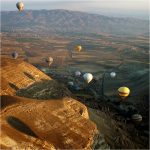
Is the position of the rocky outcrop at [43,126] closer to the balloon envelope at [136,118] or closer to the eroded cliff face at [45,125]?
the eroded cliff face at [45,125]

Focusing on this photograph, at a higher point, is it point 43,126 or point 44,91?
point 43,126

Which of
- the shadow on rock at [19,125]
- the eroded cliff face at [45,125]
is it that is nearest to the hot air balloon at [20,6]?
the eroded cliff face at [45,125]

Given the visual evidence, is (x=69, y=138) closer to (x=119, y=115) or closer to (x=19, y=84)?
(x=19, y=84)

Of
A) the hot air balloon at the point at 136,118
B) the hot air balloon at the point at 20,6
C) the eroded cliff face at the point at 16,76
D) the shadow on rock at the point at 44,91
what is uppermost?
the hot air balloon at the point at 20,6

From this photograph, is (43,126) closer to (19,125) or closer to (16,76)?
(19,125)

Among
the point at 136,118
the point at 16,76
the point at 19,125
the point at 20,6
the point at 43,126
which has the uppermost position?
the point at 20,6

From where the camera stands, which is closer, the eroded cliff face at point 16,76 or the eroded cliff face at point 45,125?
the eroded cliff face at point 45,125

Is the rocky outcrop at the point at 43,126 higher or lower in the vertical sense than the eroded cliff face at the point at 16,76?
lower

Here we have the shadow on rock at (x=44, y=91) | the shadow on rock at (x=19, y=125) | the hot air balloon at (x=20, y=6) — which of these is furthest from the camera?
the hot air balloon at (x=20, y=6)

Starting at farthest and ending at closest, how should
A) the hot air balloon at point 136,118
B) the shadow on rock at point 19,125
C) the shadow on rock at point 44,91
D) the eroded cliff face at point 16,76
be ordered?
the hot air balloon at point 136,118
the shadow on rock at point 44,91
the eroded cliff face at point 16,76
the shadow on rock at point 19,125

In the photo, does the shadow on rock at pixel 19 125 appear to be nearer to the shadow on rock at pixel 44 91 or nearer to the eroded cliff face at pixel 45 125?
the eroded cliff face at pixel 45 125

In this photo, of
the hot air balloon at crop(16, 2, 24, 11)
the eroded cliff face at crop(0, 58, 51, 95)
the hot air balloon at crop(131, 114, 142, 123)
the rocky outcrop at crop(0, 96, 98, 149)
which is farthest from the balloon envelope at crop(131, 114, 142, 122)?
the hot air balloon at crop(16, 2, 24, 11)

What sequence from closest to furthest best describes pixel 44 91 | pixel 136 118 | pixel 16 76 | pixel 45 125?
pixel 45 125 < pixel 16 76 < pixel 44 91 < pixel 136 118

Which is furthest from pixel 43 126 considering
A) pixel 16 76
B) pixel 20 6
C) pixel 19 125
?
pixel 20 6
